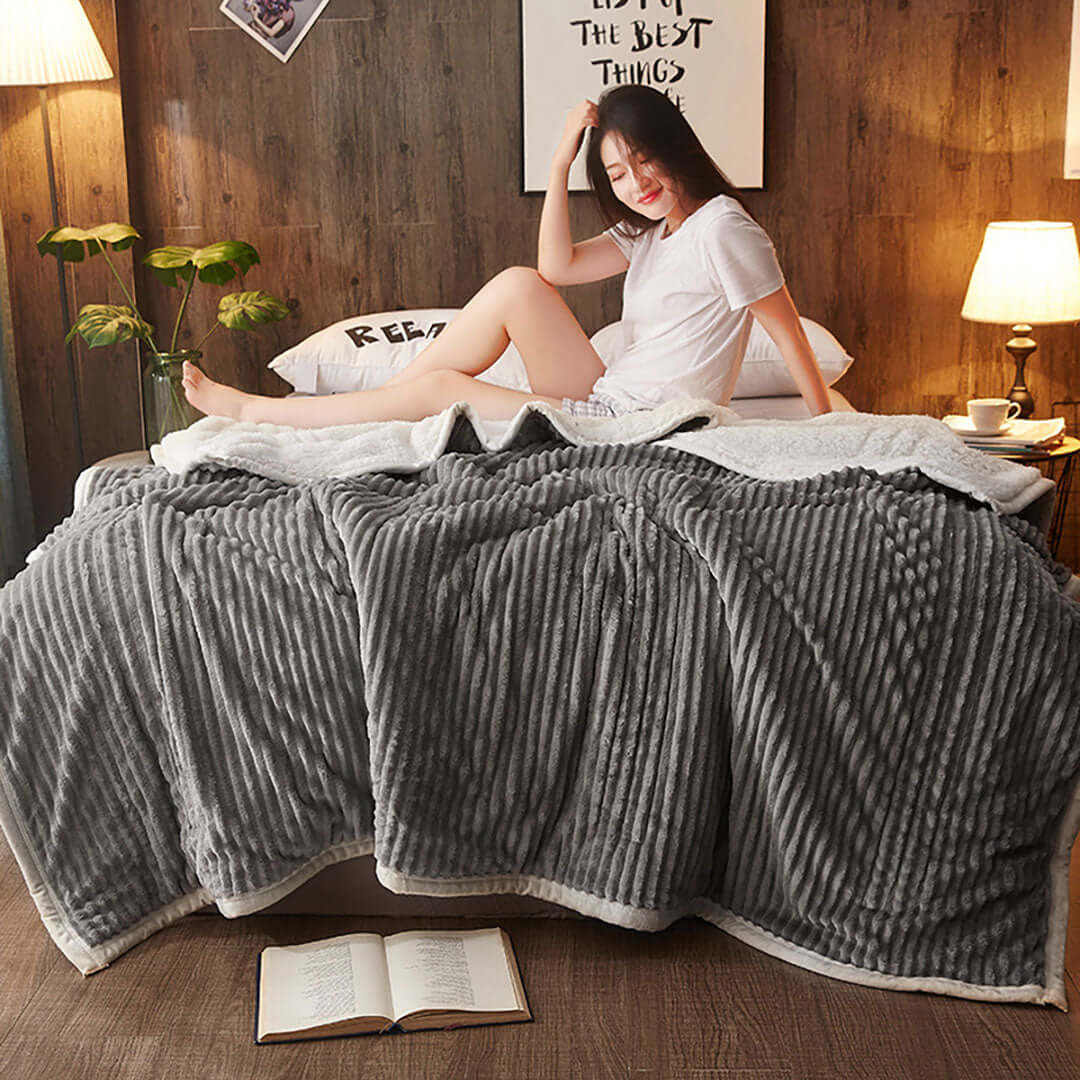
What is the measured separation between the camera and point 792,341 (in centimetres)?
248

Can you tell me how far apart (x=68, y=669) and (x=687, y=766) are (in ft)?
2.59

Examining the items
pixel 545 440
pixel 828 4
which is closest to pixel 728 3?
pixel 828 4

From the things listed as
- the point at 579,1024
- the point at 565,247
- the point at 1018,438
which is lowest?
the point at 579,1024

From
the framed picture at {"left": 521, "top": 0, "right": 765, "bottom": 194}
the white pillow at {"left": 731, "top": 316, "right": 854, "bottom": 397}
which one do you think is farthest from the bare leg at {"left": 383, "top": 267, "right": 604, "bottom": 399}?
the framed picture at {"left": 521, "top": 0, "right": 765, "bottom": 194}

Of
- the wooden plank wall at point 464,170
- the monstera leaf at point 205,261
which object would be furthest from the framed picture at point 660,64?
the monstera leaf at point 205,261

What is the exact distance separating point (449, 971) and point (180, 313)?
2.26 meters

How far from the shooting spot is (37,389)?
353 cm

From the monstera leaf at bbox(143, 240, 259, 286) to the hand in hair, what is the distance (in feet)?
3.29

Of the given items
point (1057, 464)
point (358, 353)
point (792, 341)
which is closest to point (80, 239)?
point (358, 353)

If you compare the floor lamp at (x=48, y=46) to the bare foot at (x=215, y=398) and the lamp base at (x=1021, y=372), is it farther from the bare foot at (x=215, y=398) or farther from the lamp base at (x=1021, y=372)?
the lamp base at (x=1021, y=372)

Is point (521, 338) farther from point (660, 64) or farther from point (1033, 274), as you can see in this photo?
point (1033, 274)

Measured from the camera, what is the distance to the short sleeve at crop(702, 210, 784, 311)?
2.44 meters

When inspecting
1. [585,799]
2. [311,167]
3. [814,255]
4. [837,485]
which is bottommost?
[585,799]

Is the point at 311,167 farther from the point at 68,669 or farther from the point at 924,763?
the point at 924,763
